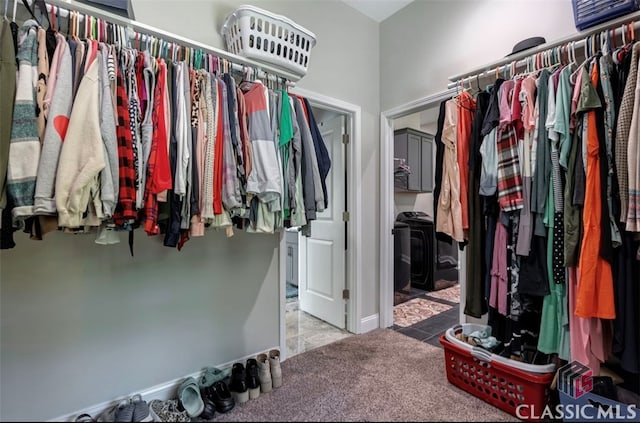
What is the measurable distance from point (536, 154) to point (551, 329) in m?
0.79

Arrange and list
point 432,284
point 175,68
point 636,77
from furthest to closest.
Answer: point 432,284, point 175,68, point 636,77

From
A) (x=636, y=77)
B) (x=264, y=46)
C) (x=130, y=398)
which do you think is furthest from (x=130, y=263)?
(x=636, y=77)

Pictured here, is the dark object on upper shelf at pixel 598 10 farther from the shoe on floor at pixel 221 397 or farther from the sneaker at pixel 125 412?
the sneaker at pixel 125 412

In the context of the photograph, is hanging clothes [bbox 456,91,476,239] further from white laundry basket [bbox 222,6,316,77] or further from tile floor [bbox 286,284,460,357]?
tile floor [bbox 286,284,460,357]

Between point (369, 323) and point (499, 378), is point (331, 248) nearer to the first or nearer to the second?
point (369, 323)

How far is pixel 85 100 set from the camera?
1.01 m

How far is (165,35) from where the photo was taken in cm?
133

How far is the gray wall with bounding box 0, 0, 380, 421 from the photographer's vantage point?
4.24ft

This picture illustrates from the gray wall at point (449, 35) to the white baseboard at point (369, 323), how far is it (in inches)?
71.7

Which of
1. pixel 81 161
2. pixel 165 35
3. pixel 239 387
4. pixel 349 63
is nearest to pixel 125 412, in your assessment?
pixel 239 387

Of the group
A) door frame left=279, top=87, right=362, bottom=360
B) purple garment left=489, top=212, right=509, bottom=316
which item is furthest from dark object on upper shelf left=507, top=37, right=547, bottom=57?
door frame left=279, top=87, right=362, bottom=360

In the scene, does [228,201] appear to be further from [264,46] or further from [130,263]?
[264,46]

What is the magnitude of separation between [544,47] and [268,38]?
1.35 m

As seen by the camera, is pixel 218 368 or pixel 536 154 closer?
pixel 536 154
